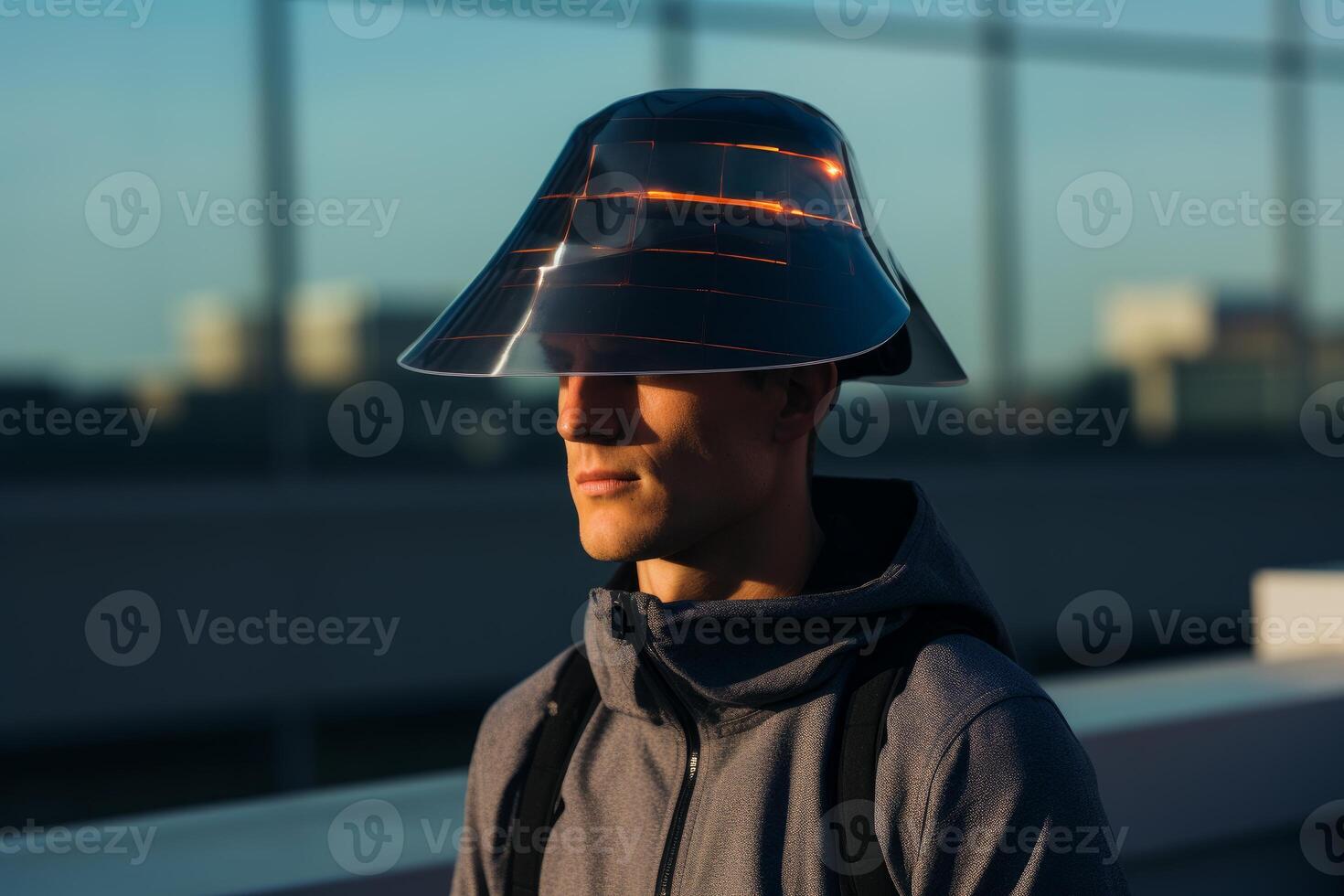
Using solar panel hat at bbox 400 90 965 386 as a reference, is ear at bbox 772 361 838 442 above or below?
below

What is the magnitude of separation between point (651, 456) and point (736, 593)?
0.22 m

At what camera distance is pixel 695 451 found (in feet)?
4.94

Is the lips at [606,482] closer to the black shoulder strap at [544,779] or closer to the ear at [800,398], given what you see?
the ear at [800,398]

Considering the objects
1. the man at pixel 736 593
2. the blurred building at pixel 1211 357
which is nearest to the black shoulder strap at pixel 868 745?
the man at pixel 736 593

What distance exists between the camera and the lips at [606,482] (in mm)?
1499

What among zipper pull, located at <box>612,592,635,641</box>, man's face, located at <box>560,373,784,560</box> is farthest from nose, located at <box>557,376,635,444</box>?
zipper pull, located at <box>612,592,635,641</box>

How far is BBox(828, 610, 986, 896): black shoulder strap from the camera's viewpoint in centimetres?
132

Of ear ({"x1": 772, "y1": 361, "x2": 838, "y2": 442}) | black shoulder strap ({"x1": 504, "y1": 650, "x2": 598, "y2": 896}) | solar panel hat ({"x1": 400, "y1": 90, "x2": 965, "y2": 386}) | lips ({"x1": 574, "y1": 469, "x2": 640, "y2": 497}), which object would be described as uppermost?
solar panel hat ({"x1": 400, "y1": 90, "x2": 965, "y2": 386})

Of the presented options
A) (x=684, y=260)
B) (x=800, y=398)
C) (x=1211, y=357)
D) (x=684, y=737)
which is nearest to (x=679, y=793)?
(x=684, y=737)

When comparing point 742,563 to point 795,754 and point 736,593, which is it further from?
point 795,754

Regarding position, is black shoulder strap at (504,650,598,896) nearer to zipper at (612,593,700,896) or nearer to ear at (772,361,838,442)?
zipper at (612,593,700,896)

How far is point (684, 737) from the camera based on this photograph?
1.53m

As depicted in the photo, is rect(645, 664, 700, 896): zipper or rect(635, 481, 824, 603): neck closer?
rect(645, 664, 700, 896): zipper

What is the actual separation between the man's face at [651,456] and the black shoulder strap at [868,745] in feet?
0.74
